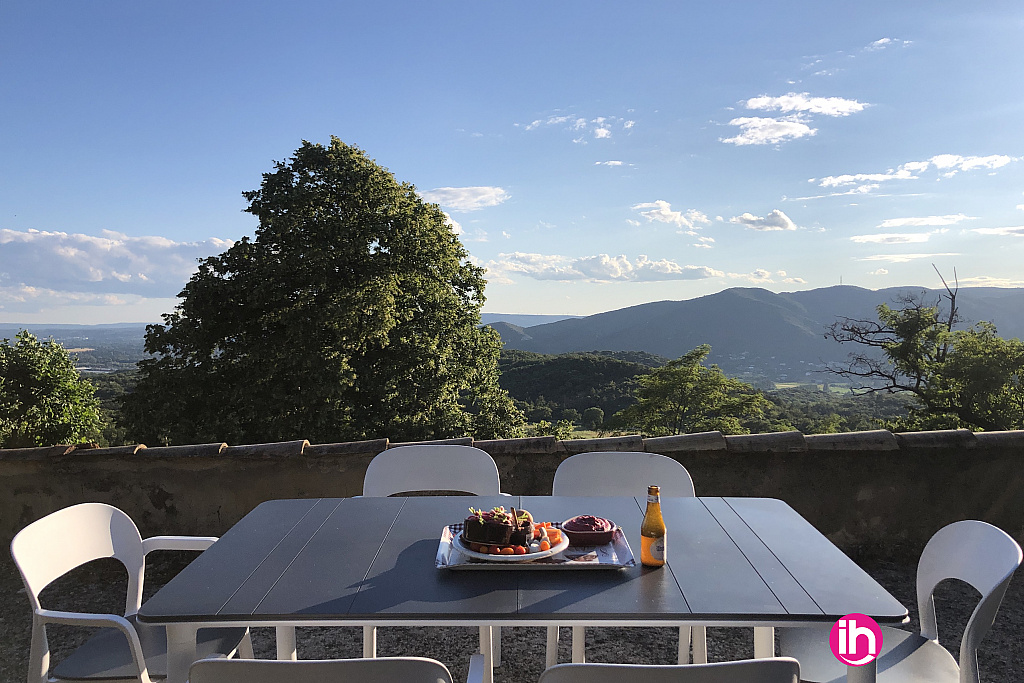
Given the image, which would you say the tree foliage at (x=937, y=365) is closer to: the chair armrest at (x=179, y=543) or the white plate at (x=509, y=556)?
the white plate at (x=509, y=556)

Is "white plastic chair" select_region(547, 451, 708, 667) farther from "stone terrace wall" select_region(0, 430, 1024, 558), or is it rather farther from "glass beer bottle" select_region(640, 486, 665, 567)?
"glass beer bottle" select_region(640, 486, 665, 567)

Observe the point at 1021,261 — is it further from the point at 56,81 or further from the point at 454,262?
the point at 56,81

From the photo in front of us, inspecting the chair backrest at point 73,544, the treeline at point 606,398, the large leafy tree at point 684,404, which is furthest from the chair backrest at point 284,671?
the large leafy tree at point 684,404

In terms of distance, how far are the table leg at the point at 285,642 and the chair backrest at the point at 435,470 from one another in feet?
2.30

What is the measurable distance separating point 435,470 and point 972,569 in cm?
160

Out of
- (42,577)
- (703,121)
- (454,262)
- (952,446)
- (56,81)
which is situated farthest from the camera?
(56,81)

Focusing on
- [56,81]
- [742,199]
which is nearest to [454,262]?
[742,199]

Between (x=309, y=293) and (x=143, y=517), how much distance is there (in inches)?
359

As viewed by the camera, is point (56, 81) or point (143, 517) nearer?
point (143, 517)

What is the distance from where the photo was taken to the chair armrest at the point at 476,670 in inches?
43.8

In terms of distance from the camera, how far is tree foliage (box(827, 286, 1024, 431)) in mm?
14680

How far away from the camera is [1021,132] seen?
38.0 feet

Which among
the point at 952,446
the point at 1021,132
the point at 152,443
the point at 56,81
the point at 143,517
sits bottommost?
the point at 152,443

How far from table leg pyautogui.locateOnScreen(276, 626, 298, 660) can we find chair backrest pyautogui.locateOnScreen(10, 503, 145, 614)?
0.49 m
